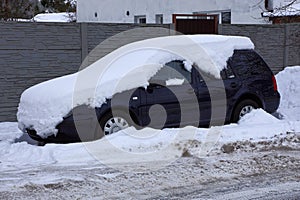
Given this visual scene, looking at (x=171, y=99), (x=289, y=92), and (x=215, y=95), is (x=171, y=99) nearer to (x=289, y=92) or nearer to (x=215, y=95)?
(x=215, y=95)

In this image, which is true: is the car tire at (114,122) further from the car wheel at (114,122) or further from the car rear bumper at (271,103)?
the car rear bumper at (271,103)

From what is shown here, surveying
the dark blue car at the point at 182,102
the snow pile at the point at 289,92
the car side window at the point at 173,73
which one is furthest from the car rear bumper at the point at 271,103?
the car side window at the point at 173,73

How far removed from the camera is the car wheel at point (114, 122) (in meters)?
7.65

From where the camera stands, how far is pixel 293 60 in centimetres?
1404

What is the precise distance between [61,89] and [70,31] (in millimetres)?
3230

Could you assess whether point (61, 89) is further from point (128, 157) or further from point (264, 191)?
point (264, 191)

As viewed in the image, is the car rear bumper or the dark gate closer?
the car rear bumper

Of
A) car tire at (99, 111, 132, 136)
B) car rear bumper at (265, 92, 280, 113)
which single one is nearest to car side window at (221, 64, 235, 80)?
car rear bumper at (265, 92, 280, 113)

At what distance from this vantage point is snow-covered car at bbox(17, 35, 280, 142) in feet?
24.5

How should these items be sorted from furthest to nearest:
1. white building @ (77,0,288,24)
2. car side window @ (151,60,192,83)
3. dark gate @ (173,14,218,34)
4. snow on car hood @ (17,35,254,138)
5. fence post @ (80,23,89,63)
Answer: white building @ (77,0,288,24), dark gate @ (173,14,218,34), fence post @ (80,23,89,63), car side window @ (151,60,192,83), snow on car hood @ (17,35,254,138)

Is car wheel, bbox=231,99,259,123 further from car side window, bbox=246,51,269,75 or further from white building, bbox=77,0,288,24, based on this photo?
white building, bbox=77,0,288,24

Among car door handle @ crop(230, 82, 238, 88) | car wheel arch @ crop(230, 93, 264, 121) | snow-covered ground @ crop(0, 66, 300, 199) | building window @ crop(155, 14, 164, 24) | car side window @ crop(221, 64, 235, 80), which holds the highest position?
building window @ crop(155, 14, 164, 24)

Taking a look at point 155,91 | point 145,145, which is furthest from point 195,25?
point 145,145

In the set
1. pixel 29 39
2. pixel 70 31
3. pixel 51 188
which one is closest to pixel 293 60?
pixel 70 31
